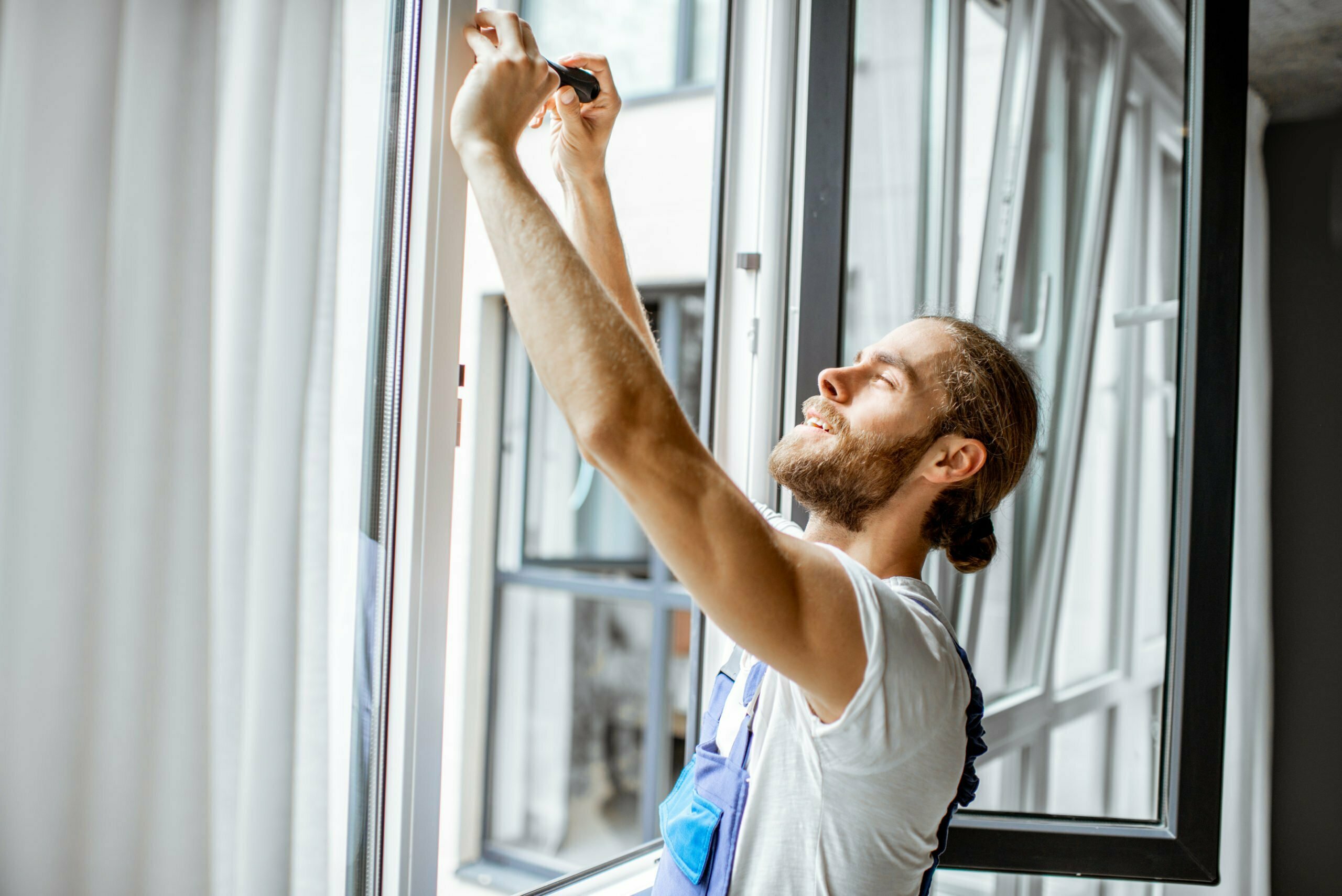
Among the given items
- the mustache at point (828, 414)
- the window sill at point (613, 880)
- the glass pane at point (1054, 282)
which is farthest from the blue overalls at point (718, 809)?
the glass pane at point (1054, 282)

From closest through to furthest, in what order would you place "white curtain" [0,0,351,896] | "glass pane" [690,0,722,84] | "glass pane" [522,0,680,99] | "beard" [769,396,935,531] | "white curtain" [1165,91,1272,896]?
"white curtain" [0,0,351,896]
"beard" [769,396,935,531]
"white curtain" [1165,91,1272,896]
"glass pane" [522,0,680,99]
"glass pane" [690,0,722,84]

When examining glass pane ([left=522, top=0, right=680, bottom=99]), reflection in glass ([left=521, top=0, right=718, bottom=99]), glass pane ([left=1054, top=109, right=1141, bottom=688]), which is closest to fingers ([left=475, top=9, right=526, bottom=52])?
glass pane ([left=1054, top=109, right=1141, bottom=688])

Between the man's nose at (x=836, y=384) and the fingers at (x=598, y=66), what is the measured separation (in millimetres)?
422

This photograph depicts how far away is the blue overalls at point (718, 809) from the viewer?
3.00 ft

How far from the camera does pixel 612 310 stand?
76 cm

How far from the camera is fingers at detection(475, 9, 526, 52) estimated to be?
0.85 m


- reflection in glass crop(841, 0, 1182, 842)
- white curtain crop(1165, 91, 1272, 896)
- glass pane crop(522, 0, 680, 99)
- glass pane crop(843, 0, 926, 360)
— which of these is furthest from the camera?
glass pane crop(522, 0, 680, 99)

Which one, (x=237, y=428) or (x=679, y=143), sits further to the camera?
(x=679, y=143)

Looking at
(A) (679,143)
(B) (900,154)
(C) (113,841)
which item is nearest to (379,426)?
(C) (113,841)

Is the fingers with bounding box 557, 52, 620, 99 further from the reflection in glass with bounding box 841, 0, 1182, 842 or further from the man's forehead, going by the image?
the reflection in glass with bounding box 841, 0, 1182, 842

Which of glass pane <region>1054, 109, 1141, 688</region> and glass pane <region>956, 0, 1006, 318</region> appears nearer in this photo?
glass pane <region>956, 0, 1006, 318</region>

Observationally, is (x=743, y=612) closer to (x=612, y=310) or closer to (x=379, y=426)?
(x=612, y=310)

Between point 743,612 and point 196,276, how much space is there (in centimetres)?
54

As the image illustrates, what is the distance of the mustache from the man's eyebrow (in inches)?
3.1
